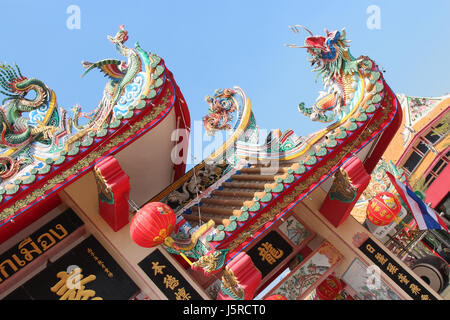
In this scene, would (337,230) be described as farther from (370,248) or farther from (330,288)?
(330,288)

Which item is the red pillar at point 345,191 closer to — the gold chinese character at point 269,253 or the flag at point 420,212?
the flag at point 420,212

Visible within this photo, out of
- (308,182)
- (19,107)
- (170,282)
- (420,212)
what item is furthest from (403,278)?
(19,107)

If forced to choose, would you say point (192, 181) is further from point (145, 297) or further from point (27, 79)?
point (27, 79)

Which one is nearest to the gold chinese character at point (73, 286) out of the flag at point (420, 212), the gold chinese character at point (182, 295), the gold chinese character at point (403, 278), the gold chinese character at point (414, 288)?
the gold chinese character at point (182, 295)

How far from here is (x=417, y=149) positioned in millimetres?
22703

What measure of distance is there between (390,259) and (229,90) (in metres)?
5.12

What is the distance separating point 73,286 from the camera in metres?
8.89

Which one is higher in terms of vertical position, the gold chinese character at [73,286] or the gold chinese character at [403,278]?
the gold chinese character at [73,286]

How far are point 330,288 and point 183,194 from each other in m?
3.77

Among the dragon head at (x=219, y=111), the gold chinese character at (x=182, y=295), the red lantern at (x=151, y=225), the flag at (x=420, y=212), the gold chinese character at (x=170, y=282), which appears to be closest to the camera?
the red lantern at (x=151, y=225)

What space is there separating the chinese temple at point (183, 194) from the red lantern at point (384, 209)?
1.48 ft

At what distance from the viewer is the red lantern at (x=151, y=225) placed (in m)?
7.89
